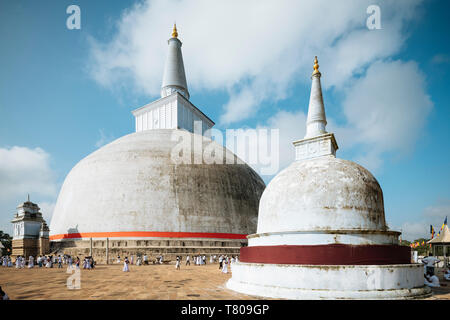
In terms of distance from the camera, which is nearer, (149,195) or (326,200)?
(326,200)

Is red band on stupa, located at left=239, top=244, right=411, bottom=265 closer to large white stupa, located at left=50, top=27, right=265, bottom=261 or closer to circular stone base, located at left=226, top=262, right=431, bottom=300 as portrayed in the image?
circular stone base, located at left=226, top=262, right=431, bottom=300

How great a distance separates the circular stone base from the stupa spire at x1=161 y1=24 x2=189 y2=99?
108 ft

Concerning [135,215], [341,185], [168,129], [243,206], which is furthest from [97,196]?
[341,185]

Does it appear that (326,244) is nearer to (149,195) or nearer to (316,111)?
(316,111)

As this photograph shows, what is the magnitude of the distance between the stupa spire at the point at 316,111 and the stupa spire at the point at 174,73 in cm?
2616

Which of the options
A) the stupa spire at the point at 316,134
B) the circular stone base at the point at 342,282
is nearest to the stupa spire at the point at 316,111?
the stupa spire at the point at 316,134

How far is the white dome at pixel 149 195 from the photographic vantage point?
2567 cm

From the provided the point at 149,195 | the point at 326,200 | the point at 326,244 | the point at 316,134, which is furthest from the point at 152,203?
the point at 326,244

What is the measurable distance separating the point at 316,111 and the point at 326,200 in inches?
239

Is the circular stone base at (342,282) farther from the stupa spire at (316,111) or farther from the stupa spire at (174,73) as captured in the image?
the stupa spire at (174,73)

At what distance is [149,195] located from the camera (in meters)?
26.4

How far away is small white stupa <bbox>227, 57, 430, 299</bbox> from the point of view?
28.3ft
